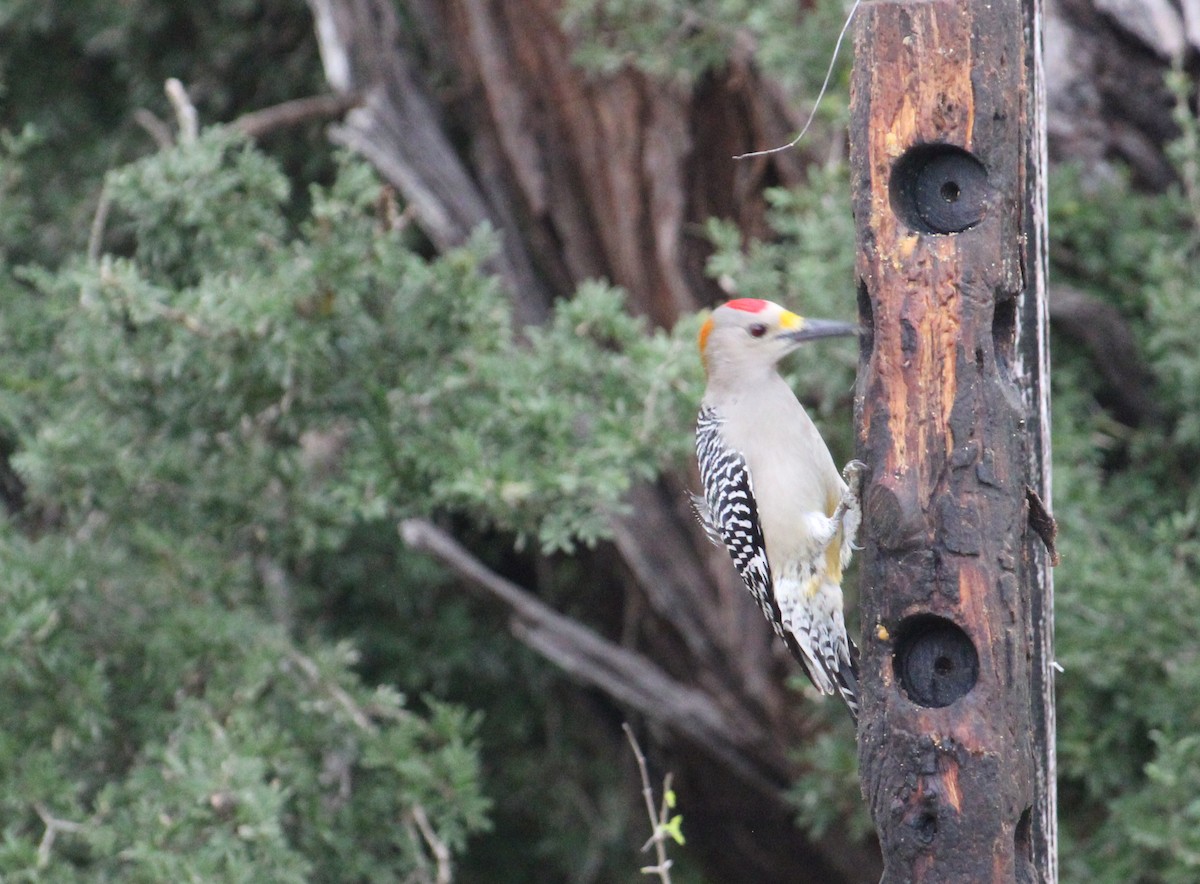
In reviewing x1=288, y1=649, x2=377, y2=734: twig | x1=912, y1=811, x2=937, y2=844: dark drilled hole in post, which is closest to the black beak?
x1=912, y1=811, x2=937, y2=844: dark drilled hole in post

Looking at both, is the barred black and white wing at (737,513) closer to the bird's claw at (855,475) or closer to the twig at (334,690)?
the bird's claw at (855,475)

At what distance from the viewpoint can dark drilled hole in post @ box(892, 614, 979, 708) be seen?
→ 8.96 feet

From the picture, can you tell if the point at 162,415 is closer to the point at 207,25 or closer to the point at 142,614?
the point at 142,614

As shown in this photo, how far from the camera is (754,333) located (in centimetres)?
367

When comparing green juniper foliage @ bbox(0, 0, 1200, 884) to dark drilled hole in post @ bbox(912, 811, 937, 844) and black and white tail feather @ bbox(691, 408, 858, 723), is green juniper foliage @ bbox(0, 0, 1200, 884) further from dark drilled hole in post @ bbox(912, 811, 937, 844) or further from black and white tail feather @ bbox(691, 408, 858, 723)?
dark drilled hole in post @ bbox(912, 811, 937, 844)

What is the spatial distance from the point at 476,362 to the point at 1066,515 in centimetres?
179

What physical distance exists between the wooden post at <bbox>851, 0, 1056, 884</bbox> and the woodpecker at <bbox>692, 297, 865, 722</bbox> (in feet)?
2.52

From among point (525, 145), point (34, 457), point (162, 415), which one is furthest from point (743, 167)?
point (34, 457)

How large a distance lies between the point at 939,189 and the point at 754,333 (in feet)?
3.18

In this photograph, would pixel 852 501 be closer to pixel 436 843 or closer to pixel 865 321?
pixel 865 321

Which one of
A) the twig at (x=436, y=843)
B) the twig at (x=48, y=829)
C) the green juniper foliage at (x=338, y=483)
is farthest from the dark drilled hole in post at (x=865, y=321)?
the twig at (x=48, y=829)

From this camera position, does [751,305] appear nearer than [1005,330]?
No

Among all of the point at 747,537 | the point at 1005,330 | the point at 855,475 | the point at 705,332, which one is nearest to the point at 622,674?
the point at 747,537

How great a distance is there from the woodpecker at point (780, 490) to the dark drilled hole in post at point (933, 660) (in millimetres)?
744
